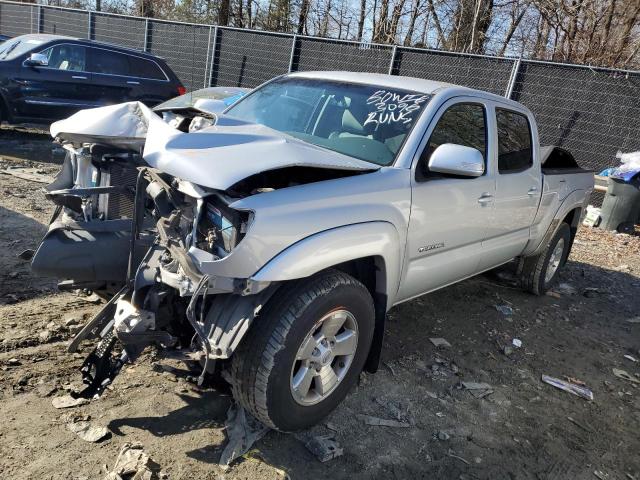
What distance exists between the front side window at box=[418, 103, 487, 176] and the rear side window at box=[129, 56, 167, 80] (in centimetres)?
829

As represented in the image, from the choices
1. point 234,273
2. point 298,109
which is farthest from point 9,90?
point 234,273

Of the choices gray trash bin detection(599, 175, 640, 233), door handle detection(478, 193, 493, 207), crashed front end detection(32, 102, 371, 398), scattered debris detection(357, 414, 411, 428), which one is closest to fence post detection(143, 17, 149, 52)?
gray trash bin detection(599, 175, 640, 233)

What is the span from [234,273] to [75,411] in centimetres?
125

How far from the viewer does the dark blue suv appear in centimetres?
903

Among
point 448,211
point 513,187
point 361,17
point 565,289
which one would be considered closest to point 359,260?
point 448,211

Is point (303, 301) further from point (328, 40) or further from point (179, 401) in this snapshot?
point (328, 40)

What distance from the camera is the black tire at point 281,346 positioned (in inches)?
99.6

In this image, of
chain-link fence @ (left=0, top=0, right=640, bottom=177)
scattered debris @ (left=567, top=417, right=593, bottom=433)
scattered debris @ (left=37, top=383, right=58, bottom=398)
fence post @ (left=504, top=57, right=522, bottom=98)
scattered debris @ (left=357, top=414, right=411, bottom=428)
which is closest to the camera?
scattered debris @ (left=37, top=383, right=58, bottom=398)

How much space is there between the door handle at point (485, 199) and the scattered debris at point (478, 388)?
1.27 meters

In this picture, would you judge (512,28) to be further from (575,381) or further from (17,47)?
(575,381)

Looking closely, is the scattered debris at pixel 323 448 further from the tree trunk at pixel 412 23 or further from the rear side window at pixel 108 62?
the tree trunk at pixel 412 23

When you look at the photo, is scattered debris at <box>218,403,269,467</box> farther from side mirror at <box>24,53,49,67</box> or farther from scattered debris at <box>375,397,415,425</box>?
side mirror at <box>24,53,49,67</box>

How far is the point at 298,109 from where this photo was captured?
3830 mm

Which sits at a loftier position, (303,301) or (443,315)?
(303,301)
